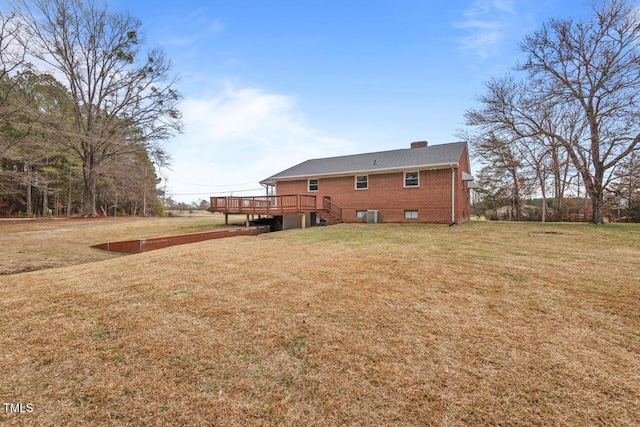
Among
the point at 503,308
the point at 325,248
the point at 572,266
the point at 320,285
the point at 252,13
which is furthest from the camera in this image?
the point at 252,13

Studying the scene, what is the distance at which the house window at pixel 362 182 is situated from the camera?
1610cm

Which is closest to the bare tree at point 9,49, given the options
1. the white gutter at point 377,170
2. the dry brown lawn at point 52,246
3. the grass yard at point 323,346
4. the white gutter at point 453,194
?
the dry brown lawn at point 52,246

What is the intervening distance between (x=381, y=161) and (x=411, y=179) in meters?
2.46

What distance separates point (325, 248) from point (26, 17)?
2137 cm

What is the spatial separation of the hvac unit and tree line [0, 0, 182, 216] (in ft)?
50.3

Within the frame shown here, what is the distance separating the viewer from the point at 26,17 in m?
15.0

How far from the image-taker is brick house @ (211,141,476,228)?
14.2 m

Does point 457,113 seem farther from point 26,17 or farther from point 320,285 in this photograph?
point 26,17

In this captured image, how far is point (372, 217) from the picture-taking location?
15383mm

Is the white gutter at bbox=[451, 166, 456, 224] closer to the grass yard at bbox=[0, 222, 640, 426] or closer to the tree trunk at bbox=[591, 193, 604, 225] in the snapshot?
the tree trunk at bbox=[591, 193, 604, 225]

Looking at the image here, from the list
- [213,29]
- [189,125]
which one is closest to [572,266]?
[213,29]

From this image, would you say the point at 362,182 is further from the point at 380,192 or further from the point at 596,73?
the point at 596,73

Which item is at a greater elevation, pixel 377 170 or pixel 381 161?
pixel 381 161

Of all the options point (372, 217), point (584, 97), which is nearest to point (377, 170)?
point (372, 217)
